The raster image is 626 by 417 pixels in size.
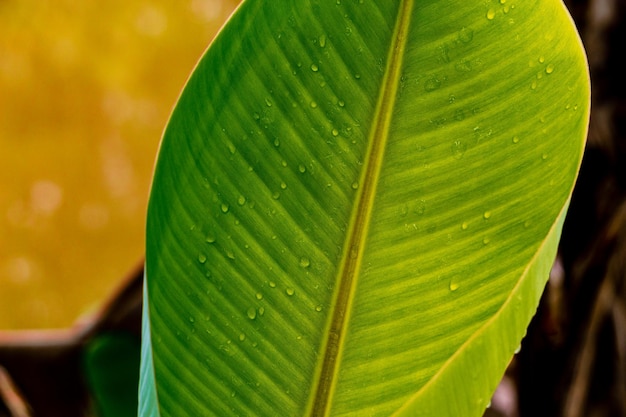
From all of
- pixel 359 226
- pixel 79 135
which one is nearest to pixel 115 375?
pixel 359 226

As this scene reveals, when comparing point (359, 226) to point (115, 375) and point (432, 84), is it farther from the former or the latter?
point (115, 375)

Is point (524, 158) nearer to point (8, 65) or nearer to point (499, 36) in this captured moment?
point (499, 36)

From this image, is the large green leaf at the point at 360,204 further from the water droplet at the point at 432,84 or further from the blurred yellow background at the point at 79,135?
the blurred yellow background at the point at 79,135

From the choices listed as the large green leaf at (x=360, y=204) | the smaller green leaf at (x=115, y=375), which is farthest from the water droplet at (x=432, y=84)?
the smaller green leaf at (x=115, y=375)

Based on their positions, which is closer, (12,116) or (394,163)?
(394,163)

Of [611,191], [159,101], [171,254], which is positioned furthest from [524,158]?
[159,101]

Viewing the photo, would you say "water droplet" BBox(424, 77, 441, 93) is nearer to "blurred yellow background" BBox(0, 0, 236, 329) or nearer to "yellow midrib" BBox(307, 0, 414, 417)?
"yellow midrib" BBox(307, 0, 414, 417)
